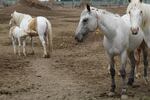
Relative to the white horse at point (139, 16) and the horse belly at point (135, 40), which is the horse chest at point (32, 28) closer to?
the horse belly at point (135, 40)

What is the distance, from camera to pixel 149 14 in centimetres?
887

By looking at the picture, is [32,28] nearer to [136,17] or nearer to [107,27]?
[107,27]

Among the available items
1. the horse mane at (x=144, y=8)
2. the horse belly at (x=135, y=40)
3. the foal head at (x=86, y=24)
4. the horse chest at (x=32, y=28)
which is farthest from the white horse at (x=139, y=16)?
the horse chest at (x=32, y=28)

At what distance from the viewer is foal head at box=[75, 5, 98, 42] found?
8.56m

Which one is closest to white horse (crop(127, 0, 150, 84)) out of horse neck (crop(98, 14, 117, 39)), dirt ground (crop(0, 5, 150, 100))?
horse neck (crop(98, 14, 117, 39))

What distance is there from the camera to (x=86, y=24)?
858cm

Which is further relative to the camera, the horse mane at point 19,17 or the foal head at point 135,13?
the horse mane at point 19,17

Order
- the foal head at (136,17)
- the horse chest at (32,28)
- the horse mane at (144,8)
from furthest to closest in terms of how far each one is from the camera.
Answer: the horse chest at (32,28) < the horse mane at (144,8) < the foal head at (136,17)

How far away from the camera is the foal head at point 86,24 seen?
8.56 m

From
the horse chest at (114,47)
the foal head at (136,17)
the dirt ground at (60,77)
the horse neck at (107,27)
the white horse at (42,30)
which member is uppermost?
the foal head at (136,17)

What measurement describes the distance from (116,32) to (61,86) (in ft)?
7.52

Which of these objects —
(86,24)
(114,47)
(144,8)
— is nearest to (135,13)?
(144,8)

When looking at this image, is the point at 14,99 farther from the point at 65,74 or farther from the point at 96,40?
the point at 96,40

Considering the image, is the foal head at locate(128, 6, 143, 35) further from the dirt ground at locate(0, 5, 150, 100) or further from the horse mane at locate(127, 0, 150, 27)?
the dirt ground at locate(0, 5, 150, 100)
